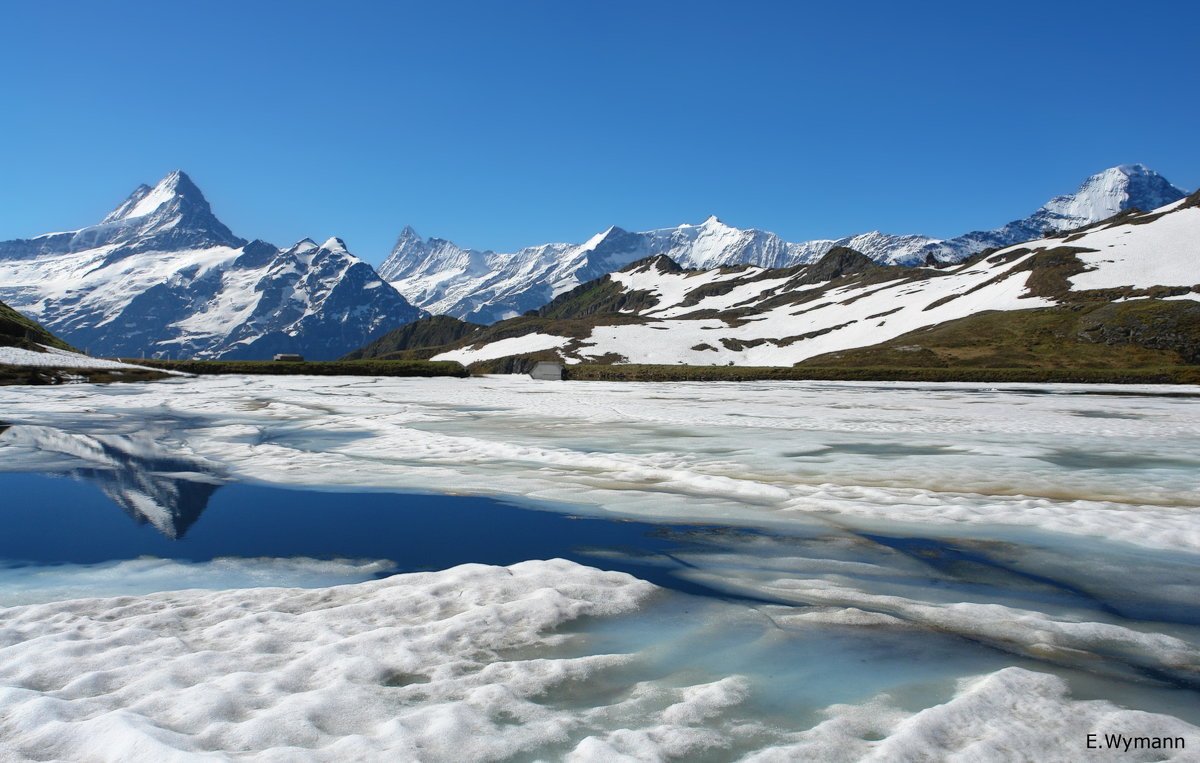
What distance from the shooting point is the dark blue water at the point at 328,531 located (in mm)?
8695

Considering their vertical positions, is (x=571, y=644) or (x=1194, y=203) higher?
(x=1194, y=203)

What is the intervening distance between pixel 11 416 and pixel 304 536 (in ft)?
82.9

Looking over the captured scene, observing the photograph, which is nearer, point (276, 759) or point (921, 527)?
point (276, 759)

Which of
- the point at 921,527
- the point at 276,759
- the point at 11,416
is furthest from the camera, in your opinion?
the point at 11,416

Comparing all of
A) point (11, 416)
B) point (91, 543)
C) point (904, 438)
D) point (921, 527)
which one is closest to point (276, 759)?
point (91, 543)

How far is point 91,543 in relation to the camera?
915 cm

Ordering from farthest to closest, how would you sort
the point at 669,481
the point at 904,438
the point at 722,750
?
the point at 904,438
the point at 669,481
the point at 722,750

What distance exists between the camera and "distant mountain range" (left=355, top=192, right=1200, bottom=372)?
91562 millimetres

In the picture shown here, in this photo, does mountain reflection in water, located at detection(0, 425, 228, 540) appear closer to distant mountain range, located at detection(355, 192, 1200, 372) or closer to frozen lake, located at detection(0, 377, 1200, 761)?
frozen lake, located at detection(0, 377, 1200, 761)

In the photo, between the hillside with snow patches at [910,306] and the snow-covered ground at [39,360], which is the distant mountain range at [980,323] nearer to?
the hillside with snow patches at [910,306]

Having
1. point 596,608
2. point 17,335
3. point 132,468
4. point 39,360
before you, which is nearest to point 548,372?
point 39,360

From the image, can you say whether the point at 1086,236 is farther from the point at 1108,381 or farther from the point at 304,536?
the point at 304,536

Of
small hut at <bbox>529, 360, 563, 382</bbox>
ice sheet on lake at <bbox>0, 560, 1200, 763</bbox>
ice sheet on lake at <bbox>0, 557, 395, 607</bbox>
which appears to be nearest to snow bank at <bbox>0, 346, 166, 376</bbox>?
small hut at <bbox>529, 360, 563, 382</bbox>

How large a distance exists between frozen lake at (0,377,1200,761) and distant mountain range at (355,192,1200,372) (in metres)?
92.5
